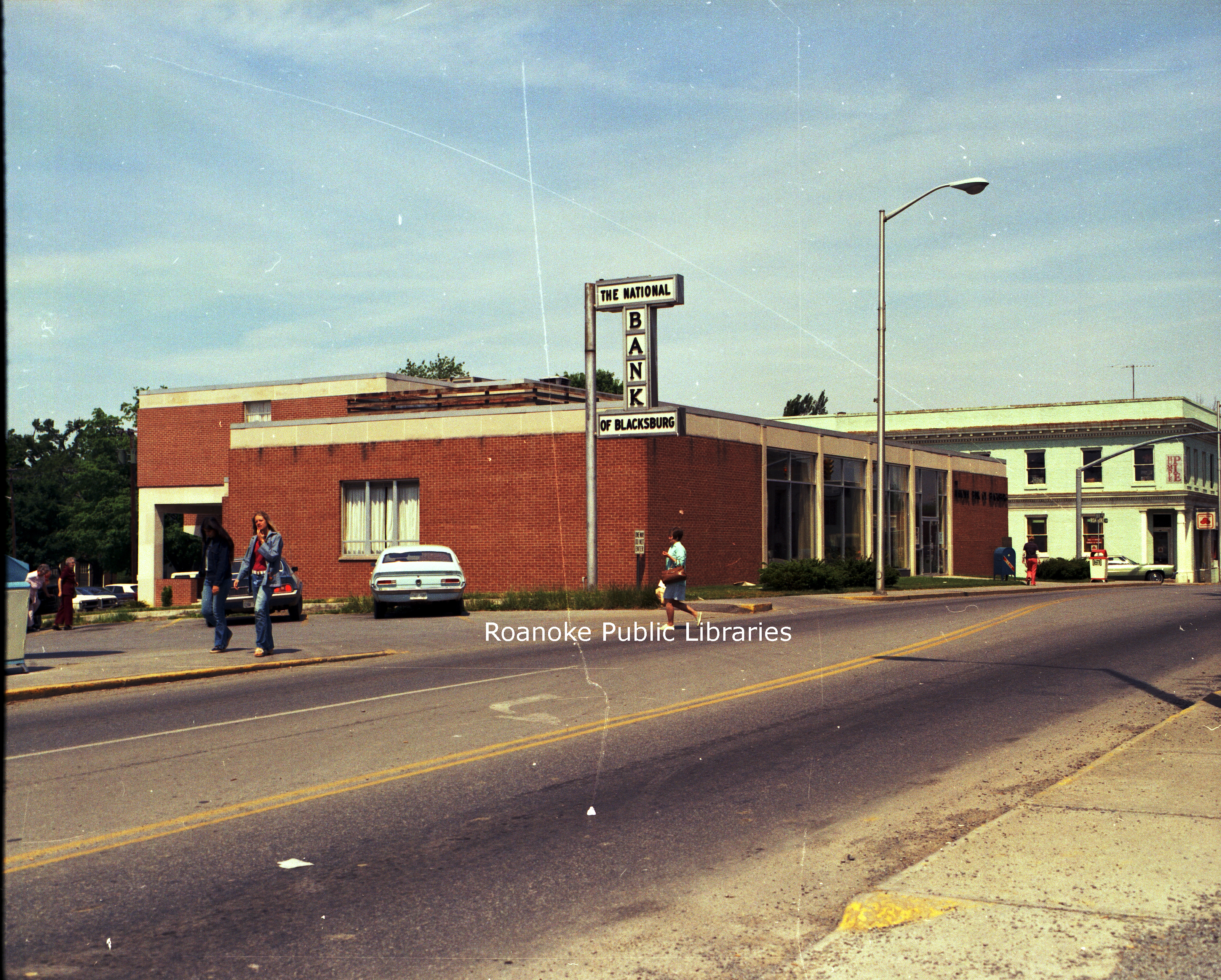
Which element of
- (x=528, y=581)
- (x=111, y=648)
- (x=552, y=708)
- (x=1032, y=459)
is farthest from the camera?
(x=1032, y=459)

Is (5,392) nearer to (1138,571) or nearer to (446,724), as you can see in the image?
(446,724)

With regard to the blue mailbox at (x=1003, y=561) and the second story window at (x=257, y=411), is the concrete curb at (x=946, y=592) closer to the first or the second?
the blue mailbox at (x=1003, y=561)

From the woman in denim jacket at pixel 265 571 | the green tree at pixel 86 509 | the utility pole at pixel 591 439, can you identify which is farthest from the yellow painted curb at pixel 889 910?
the green tree at pixel 86 509

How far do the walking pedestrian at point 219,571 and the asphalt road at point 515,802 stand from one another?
199cm

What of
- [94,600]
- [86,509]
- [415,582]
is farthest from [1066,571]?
[86,509]

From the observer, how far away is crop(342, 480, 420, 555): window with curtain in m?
38.2

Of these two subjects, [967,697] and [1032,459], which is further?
[1032,459]

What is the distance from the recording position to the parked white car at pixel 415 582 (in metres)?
24.1

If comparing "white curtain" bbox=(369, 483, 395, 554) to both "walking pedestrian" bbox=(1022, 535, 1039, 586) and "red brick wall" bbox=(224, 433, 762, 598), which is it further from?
"walking pedestrian" bbox=(1022, 535, 1039, 586)

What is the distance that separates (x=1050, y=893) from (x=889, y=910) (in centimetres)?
87

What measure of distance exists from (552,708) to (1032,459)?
220 feet

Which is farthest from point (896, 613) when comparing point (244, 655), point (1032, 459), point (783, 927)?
point (1032, 459)

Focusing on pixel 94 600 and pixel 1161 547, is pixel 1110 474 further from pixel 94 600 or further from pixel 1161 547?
pixel 94 600

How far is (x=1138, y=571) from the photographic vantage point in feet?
206
